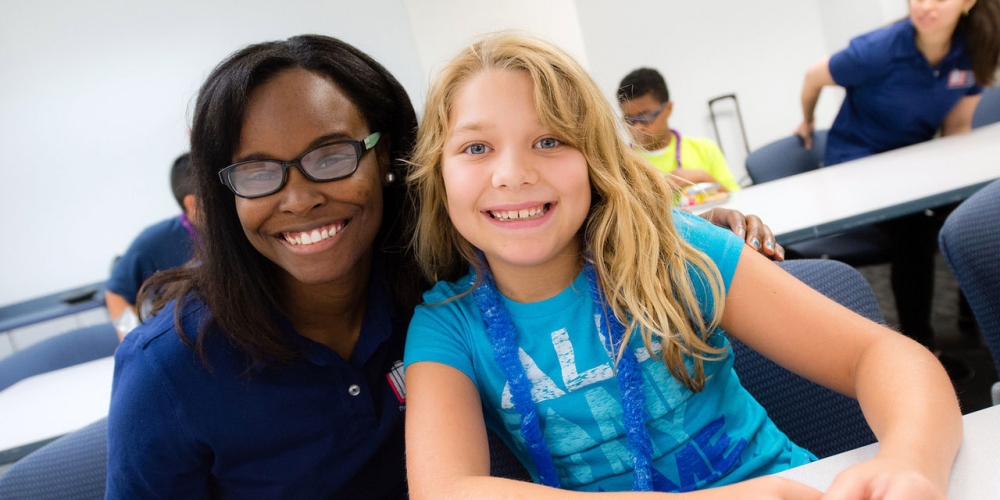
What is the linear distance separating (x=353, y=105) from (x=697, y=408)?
802 mm

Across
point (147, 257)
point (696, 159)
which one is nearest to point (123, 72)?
point (147, 257)

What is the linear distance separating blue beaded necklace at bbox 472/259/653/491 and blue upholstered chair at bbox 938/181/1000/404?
67cm

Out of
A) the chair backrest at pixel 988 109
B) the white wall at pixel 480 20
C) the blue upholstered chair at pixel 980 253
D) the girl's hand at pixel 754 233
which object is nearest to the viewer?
the blue upholstered chair at pixel 980 253

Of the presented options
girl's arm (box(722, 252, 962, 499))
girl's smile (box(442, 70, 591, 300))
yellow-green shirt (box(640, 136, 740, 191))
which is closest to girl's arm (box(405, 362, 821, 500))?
girl's arm (box(722, 252, 962, 499))

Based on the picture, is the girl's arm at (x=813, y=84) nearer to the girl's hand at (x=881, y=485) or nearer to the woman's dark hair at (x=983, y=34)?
the woman's dark hair at (x=983, y=34)

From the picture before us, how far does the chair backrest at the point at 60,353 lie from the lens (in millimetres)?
2783

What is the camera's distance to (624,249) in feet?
3.97

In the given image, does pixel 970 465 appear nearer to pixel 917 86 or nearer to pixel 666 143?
pixel 917 86

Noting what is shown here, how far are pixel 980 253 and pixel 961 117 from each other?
1.95 metres

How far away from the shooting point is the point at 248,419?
1.20 m

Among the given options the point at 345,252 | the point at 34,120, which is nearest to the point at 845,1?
the point at 345,252

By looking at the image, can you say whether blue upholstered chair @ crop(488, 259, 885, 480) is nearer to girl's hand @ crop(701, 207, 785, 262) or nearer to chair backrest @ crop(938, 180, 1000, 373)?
girl's hand @ crop(701, 207, 785, 262)

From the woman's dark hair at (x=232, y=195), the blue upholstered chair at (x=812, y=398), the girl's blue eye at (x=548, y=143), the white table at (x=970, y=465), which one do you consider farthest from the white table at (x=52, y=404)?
the white table at (x=970, y=465)

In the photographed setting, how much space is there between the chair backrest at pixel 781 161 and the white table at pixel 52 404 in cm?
292
